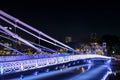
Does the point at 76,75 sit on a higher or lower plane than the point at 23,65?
lower

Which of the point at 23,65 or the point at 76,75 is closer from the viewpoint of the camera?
the point at 23,65

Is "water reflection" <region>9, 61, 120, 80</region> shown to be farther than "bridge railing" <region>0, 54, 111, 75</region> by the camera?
Yes

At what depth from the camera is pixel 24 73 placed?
27062 millimetres

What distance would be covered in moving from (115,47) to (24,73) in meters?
104

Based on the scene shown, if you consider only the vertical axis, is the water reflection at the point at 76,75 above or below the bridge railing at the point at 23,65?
below

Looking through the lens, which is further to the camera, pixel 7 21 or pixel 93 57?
pixel 93 57

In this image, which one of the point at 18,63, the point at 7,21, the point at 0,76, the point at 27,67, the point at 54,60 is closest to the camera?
the point at 0,76

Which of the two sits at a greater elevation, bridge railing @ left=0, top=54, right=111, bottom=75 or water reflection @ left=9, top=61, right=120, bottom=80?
bridge railing @ left=0, top=54, right=111, bottom=75

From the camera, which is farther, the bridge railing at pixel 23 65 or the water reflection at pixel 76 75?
the water reflection at pixel 76 75

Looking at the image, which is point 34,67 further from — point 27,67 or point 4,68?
point 4,68

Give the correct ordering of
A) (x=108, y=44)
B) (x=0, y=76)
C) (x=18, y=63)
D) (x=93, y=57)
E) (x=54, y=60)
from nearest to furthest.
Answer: (x=0, y=76), (x=18, y=63), (x=54, y=60), (x=93, y=57), (x=108, y=44)

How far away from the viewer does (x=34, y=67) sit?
30.6m

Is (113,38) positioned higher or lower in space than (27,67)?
higher

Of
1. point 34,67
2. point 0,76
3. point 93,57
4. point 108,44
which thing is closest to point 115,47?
point 108,44
